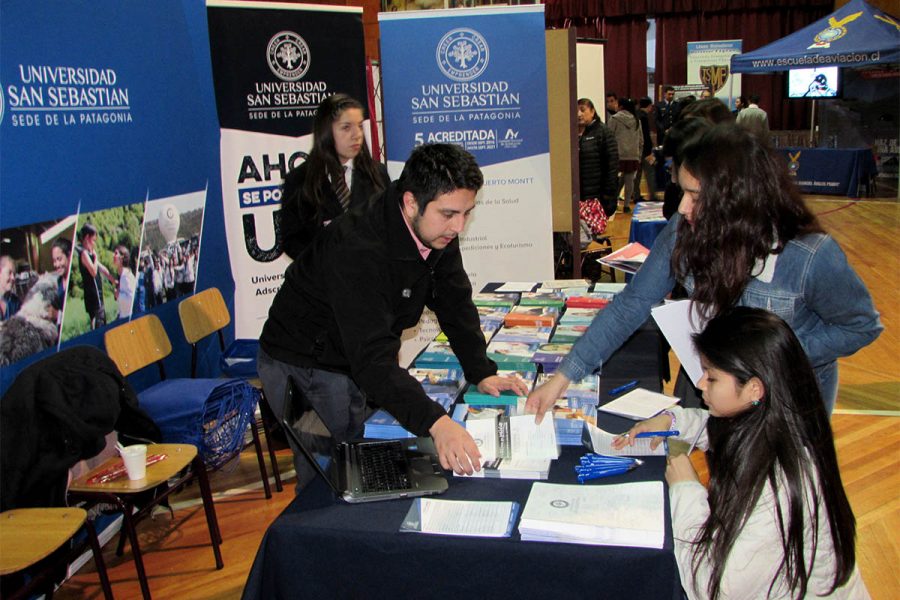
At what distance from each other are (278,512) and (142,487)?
2.78 ft

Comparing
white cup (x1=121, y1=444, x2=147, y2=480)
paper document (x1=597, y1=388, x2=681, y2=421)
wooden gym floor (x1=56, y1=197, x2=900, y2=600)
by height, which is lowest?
wooden gym floor (x1=56, y1=197, x2=900, y2=600)

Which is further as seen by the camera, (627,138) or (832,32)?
(627,138)

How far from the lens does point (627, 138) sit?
9.74m

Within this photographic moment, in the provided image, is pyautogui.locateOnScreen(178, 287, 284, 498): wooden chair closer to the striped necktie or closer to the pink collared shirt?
the striped necktie

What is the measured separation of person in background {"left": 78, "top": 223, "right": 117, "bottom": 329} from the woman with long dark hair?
2.44 metres

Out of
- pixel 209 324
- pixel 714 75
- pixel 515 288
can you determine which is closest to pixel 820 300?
pixel 515 288

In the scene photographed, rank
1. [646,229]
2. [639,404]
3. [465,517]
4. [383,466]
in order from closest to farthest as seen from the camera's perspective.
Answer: [465,517]
[383,466]
[639,404]
[646,229]

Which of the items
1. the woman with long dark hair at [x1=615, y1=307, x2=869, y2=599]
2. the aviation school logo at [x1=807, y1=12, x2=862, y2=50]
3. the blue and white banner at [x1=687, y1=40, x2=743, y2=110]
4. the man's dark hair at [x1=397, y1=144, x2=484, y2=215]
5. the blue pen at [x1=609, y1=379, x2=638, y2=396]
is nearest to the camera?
the woman with long dark hair at [x1=615, y1=307, x2=869, y2=599]

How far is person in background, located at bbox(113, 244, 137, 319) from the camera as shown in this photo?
3240 mm

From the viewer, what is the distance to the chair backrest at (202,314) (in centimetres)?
351

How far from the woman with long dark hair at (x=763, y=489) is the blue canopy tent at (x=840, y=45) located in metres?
8.65

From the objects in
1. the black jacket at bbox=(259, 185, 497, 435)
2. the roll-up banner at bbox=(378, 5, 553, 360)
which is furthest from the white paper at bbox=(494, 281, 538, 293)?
the black jacket at bbox=(259, 185, 497, 435)

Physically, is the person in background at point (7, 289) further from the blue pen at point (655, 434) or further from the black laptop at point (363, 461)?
the blue pen at point (655, 434)

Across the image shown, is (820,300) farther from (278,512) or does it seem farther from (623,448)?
(278,512)
